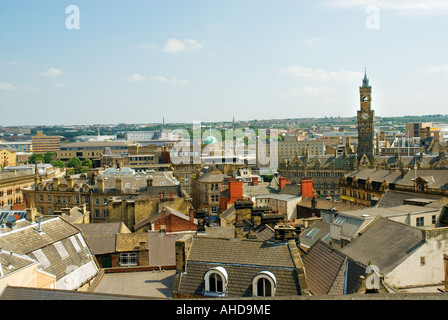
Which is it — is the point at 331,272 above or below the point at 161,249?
above

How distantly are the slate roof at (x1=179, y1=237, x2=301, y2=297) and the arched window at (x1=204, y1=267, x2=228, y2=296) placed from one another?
23cm

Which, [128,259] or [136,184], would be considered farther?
[136,184]

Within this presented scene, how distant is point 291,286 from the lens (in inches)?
535

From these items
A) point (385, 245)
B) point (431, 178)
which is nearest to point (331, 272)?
point (385, 245)

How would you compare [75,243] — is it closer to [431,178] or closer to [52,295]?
[52,295]

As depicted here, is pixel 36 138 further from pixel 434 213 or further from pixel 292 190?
pixel 434 213

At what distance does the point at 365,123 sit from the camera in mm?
95938

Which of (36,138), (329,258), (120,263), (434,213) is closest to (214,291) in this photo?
(329,258)

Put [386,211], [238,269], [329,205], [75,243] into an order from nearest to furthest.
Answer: [238,269], [75,243], [386,211], [329,205]

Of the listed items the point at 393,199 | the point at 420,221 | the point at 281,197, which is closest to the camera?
the point at 420,221

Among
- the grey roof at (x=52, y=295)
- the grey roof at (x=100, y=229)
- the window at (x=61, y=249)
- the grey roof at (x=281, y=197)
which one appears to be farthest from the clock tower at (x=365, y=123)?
the grey roof at (x=52, y=295)

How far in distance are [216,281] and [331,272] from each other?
448 centimetres

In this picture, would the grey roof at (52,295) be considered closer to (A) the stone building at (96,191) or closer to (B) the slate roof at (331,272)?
(B) the slate roof at (331,272)
